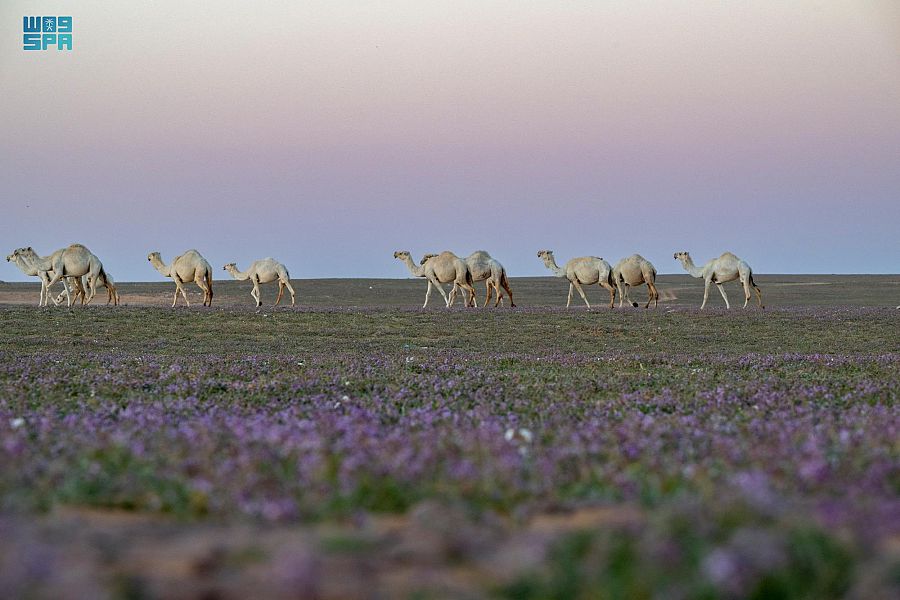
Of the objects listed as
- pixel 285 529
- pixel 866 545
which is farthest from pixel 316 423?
pixel 866 545

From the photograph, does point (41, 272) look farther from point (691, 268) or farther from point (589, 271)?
point (691, 268)

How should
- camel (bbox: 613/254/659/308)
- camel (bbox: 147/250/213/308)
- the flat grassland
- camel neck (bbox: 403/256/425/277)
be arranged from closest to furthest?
1. the flat grassland
2. camel (bbox: 147/250/213/308)
3. camel (bbox: 613/254/659/308)
4. camel neck (bbox: 403/256/425/277)

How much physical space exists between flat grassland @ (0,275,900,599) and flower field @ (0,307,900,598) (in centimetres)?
2

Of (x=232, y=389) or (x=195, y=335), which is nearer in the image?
(x=232, y=389)

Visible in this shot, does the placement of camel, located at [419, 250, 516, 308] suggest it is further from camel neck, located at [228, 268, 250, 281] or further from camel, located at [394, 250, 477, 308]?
camel neck, located at [228, 268, 250, 281]

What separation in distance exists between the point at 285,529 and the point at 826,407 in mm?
8086

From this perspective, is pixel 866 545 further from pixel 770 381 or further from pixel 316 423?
pixel 770 381

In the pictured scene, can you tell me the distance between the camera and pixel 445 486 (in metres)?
5.33

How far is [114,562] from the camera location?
3.63 metres

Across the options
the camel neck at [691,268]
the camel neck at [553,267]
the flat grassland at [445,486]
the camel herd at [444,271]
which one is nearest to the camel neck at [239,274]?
the camel herd at [444,271]

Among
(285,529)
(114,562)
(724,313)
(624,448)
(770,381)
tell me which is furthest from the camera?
(724,313)

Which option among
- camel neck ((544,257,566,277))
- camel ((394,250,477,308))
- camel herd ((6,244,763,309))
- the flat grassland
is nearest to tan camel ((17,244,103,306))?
camel herd ((6,244,763,309))

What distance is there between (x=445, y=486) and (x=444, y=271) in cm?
4054

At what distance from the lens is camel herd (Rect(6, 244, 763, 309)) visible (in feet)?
140
